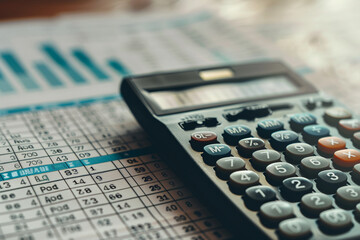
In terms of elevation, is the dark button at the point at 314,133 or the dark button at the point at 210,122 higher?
the dark button at the point at 314,133

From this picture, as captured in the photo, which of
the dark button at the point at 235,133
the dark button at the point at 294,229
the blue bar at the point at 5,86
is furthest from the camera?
the blue bar at the point at 5,86

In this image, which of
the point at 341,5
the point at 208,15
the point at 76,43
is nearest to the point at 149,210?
the point at 76,43

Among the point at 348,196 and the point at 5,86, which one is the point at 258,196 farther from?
the point at 5,86

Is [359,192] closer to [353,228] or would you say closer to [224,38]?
[353,228]

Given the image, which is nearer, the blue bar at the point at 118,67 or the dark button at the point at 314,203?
the dark button at the point at 314,203

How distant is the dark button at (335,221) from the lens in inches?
11.1

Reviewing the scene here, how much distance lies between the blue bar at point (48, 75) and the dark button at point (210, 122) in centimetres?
21

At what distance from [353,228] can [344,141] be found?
11 cm

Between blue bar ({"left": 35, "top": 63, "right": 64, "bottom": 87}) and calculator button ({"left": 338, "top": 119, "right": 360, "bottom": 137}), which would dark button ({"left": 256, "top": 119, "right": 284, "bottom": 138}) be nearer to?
calculator button ({"left": 338, "top": 119, "right": 360, "bottom": 137})

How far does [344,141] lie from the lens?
1.25 ft

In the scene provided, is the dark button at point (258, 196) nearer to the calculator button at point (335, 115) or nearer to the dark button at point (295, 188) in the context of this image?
the dark button at point (295, 188)

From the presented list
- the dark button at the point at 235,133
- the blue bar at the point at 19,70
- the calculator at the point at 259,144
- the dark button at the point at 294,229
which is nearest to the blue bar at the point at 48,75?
the blue bar at the point at 19,70

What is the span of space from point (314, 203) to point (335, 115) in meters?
0.14

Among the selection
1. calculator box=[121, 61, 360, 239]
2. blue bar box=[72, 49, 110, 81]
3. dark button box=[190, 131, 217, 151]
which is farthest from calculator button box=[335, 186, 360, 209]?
blue bar box=[72, 49, 110, 81]
